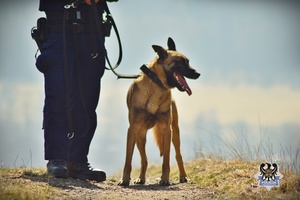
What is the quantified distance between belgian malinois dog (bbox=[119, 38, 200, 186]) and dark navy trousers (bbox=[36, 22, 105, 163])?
1.72ft

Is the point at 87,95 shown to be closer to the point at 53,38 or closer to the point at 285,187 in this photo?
the point at 53,38

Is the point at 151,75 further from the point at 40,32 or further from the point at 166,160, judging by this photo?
the point at 40,32

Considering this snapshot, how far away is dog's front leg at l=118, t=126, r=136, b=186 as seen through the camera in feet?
26.5

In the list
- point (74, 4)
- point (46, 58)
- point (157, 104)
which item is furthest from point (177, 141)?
point (74, 4)

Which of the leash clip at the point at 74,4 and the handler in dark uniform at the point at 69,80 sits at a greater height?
the leash clip at the point at 74,4

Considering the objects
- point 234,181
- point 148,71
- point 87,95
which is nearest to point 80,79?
point 87,95

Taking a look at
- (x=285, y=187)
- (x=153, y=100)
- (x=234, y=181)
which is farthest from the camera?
(x=153, y=100)

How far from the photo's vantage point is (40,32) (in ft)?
26.1

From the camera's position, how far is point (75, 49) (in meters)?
7.80

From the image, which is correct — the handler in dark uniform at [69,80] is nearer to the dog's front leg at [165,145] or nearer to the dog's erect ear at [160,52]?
the dog's erect ear at [160,52]

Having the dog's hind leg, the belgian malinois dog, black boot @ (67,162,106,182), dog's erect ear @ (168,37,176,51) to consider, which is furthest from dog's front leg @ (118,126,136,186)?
dog's erect ear @ (168,37,176,51)

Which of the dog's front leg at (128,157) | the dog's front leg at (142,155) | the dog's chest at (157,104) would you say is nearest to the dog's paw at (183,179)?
the dog's front leg at (142,155)

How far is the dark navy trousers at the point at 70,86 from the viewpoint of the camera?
25.3 feet

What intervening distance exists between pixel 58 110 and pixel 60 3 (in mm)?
1264
